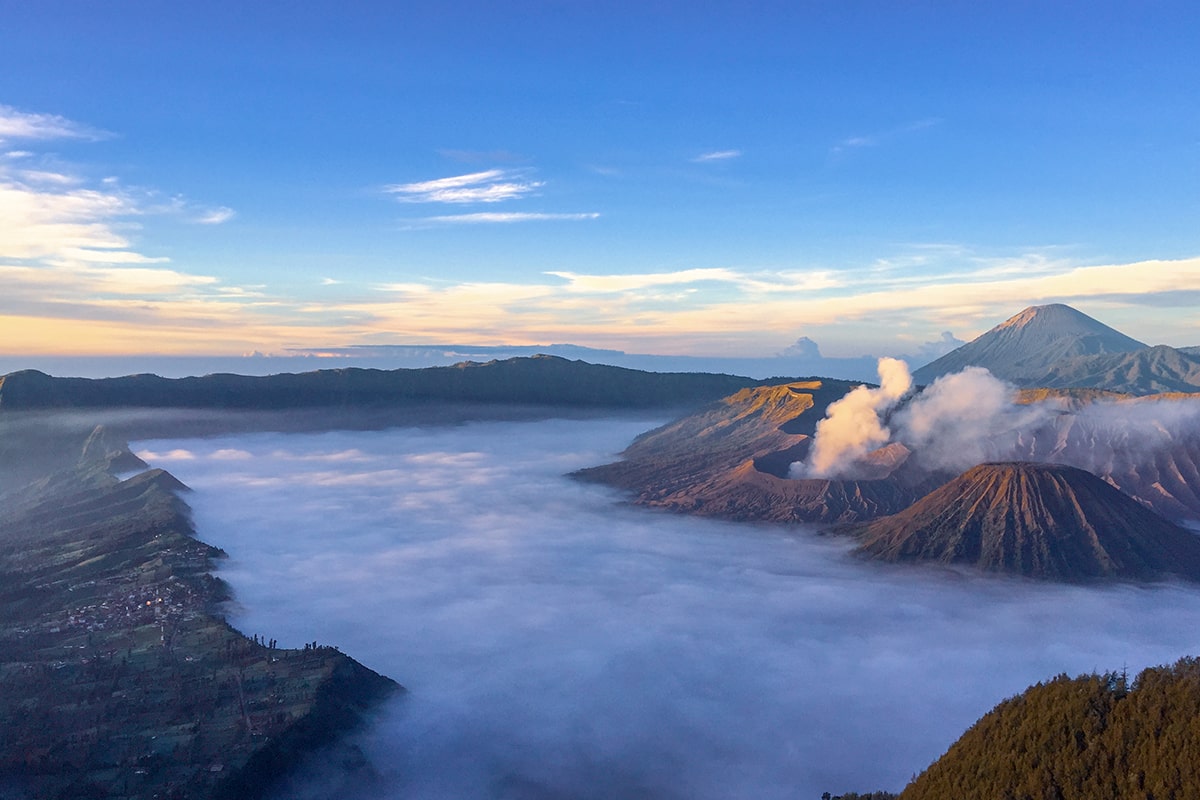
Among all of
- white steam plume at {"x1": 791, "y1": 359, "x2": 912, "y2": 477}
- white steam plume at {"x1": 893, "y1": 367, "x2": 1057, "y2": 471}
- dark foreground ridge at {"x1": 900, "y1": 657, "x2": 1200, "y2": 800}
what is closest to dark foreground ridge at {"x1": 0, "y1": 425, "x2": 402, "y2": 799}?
dark foreground ridge at {"x1": 900, "y1": 657, "x2": 1200, "y2": 800}

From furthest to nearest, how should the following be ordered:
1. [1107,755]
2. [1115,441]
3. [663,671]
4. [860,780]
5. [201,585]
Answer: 1. [1115,441]
2. [201,585]
3. [663,671]
4. [860,780]
5. [1107,755]

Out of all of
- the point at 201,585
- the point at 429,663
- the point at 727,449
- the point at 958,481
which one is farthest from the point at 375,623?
the point at 727,449

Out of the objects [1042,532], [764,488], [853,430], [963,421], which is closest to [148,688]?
[1042,532]

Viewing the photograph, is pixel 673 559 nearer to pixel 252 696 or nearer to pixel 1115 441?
pixel 252 696

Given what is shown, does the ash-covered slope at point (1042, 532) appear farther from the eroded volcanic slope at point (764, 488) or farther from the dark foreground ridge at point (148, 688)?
the dark foreground ridge at point (148, 688)

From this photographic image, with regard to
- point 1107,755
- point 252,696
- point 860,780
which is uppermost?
point 1107,755

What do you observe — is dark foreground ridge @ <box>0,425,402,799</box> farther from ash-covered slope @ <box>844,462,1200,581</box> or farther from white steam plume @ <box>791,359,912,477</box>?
white steam plume @ <box>791,359,912,477</box>

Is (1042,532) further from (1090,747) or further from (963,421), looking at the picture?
(1090,747)
